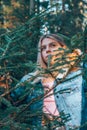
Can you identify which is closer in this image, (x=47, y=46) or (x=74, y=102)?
(x=74, y=102)

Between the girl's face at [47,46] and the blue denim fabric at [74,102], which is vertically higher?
the girl's face at [47,46]

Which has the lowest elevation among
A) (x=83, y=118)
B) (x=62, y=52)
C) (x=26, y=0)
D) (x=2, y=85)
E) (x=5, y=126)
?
(x=83, y=118)

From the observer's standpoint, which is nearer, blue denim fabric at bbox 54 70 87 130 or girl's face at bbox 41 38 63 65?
blue denim fabric at bbox 54 70 87 130

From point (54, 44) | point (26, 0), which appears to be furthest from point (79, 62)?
point (26, 0)

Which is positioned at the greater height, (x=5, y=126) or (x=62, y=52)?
(x=62, y=52)

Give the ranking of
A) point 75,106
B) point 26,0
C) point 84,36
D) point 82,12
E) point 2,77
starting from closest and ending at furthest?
point 84,36 → point 2,77 → point 75,106 → point 26,0 → point 82,12

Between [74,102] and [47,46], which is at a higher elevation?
[47,46]

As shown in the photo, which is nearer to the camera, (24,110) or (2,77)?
(24,110)

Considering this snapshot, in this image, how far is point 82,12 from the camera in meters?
24.8

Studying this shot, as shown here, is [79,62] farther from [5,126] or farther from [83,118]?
[83,118]

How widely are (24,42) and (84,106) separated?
0.96 metres

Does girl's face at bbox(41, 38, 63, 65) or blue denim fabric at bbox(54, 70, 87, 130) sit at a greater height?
girl's face at bbox(41, 38, 63, 65)

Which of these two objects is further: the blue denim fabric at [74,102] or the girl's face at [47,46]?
the girl's face at [47,46]

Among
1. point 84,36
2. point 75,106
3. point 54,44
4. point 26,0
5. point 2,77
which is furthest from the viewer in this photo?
point 26,0
